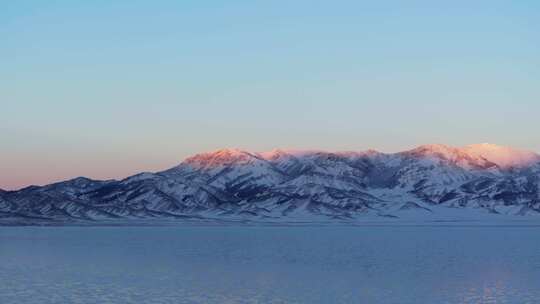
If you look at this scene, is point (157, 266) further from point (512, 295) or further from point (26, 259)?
point (512, 295)

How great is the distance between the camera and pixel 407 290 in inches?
2078

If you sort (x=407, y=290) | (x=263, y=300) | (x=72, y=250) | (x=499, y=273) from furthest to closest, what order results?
1. (x=72, y=250)
2. (x=499, y=273)
3. (x=407, y=290)
4. (x=263, y=300)

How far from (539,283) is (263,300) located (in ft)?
68.8

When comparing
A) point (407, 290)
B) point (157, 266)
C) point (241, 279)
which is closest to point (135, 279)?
point (241, 279)

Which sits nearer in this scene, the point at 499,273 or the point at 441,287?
the point at 441,287

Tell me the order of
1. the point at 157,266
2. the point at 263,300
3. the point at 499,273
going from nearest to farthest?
the point at 263,300, the point at 499,273, the point at 157,266

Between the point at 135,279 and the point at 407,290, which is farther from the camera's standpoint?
the point at 135,279

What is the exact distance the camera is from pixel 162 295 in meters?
49.2

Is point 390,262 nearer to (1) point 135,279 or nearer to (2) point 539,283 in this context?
(2) point 539,283

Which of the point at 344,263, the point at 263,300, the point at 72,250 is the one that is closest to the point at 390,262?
the point at 344,263

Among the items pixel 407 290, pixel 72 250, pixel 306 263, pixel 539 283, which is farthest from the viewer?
pixel 72 250

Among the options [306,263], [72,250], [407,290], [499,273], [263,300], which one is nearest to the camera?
[263,300]

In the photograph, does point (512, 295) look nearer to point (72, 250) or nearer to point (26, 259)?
point (26, 259)

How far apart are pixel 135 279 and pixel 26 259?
24.3m
